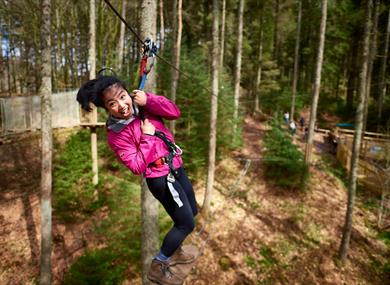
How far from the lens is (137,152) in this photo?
1.96 metres

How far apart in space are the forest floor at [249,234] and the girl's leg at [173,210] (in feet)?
20.2

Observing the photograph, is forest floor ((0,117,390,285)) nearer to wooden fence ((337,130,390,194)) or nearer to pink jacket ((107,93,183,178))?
wooden fence ((337,130,390,194))

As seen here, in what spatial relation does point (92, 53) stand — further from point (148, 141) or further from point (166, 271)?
point (166, 271)

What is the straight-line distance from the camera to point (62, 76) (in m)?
17.1

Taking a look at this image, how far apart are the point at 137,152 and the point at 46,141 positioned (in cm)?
526

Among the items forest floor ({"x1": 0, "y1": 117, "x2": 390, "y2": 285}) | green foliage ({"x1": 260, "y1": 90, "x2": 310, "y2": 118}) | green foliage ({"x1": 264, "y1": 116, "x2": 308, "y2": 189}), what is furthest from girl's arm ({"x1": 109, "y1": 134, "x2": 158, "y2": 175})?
green foliage ({"x1": 260, "y1": 90, "x2": 310, "y2": 118})

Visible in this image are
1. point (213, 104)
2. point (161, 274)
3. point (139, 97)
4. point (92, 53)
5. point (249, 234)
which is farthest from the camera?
point (249, 234)

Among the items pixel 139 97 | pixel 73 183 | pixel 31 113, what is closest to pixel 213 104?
pixel 73 183

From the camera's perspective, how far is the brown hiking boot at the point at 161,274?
2309mm

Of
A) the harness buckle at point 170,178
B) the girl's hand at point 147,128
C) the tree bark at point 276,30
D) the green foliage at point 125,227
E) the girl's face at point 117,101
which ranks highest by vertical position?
the tree bark at point 276,30

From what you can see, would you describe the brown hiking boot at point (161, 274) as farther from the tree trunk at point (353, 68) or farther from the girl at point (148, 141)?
the tree trunk at point (353, 68)

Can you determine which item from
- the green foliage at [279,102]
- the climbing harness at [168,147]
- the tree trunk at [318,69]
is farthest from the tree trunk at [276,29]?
the climbing harness at [168,147]

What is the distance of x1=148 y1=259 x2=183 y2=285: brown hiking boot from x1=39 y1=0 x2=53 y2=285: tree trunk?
5133mm

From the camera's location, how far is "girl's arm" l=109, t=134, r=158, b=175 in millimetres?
1873
